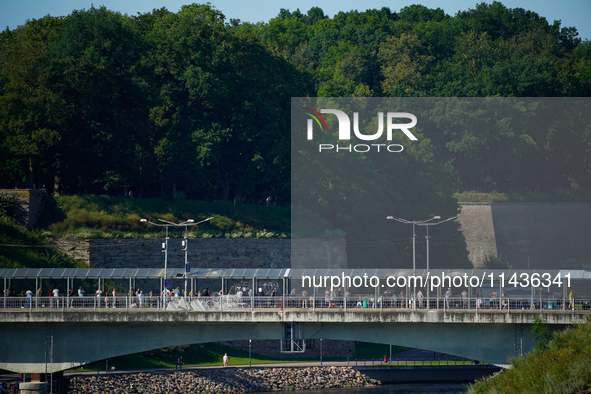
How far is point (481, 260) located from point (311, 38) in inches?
2325

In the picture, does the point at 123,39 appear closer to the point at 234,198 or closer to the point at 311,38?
the point at 234,198

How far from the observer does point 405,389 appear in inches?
2335

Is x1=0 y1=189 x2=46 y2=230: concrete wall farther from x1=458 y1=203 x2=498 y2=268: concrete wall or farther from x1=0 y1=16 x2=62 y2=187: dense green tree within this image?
x1=458 y1=203 x2=498 y2=268: concrete wall

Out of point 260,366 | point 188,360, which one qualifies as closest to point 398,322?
point 260,366

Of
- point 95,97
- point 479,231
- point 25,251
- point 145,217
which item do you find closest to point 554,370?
point 25,251

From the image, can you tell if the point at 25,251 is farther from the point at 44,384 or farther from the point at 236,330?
the point at 236,330

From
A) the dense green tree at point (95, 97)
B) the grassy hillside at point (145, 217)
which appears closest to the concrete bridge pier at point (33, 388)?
the grassy hillside at point (145, 217)

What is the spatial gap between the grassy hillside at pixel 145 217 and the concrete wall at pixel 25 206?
111 cm

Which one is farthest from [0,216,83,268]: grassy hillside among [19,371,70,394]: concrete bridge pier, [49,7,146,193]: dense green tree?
[19,371,70,394]: concrete bridge pier

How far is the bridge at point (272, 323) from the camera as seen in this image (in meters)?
44.8

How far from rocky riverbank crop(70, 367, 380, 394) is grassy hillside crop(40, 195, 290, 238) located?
19959 mm

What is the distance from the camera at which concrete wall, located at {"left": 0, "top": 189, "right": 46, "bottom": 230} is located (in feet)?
236

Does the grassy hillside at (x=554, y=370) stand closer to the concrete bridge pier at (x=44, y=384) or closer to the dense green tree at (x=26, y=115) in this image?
the concrete bridge pier at (x=44, y=384)

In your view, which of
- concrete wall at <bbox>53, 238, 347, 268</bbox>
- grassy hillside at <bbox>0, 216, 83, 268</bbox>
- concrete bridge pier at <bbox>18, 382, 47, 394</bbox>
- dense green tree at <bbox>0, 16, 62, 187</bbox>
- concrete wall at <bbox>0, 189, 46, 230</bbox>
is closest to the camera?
concrete bridge pier at <bbox>18, 382, 47, 394</bbox>
